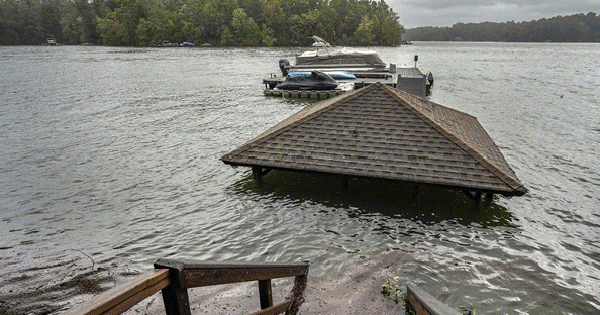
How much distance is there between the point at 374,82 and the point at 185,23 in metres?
143

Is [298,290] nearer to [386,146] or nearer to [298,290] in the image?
[298,290]

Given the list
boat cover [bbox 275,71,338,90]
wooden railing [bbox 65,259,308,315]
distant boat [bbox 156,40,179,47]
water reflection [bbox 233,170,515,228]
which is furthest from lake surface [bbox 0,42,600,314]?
distant boat [bbox 156,40,179,47]

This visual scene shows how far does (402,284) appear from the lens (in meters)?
8.58

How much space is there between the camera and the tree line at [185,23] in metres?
152

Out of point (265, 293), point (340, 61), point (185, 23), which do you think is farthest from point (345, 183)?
point (185, 23)

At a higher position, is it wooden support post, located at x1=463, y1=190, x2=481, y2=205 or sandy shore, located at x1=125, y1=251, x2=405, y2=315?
wooden support post, located at x1=463, y1=190, x2=481, y2=205

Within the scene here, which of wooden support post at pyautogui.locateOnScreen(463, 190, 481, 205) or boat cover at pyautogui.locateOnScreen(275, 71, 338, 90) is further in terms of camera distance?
boat cover at pyautogui.locateOnScreen(275, 71, 338, 90)

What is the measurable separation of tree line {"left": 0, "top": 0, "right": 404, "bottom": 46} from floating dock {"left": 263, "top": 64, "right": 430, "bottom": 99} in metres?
121

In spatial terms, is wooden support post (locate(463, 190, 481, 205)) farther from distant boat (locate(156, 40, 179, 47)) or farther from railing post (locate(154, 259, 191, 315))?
distant boat (locate(156, 40, 179, 47))

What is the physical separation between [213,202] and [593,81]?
5968 cm

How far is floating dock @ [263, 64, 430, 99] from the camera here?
100ft

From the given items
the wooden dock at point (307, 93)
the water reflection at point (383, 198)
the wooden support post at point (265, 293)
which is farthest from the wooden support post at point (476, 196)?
the wooden dock at point (307, 93)

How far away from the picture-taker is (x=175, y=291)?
10.9 ft

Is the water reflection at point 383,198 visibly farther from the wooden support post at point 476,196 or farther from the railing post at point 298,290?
the railing post at point 298,290
